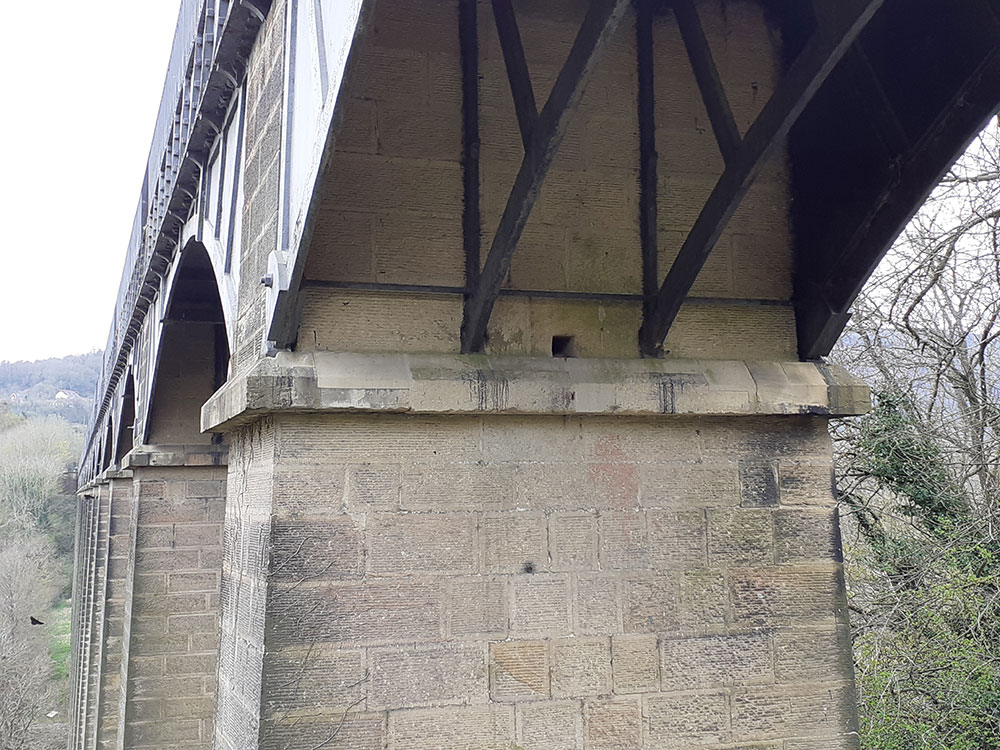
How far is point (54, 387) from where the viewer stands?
171 m

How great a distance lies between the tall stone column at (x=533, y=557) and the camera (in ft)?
12.5

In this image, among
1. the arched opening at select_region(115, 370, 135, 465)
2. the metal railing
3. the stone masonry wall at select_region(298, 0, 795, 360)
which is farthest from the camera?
the arched opening at select_region(115, 370, 135, 465)

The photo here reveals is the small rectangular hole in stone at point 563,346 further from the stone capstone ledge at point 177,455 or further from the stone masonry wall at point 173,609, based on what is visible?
the stone masonry wall at point 173,609

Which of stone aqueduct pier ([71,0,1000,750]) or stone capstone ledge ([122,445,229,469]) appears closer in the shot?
stone aqueduct pier ([71,0,1000,750])

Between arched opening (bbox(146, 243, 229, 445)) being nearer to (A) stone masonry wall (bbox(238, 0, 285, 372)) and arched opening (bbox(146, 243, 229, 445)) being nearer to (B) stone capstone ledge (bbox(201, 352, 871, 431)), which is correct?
(A) stone masonry wall (bbox(238, 0, 285, 372))

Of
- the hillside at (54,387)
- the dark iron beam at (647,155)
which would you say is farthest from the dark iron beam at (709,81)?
the hillside at (54,387)

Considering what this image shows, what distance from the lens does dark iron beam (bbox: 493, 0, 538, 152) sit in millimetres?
3611

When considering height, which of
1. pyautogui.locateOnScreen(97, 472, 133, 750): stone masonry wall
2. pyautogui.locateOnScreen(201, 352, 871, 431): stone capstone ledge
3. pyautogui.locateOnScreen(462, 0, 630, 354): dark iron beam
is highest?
pyautogui.locateOnScreen(462, 0, 630, 354): dark iron beam

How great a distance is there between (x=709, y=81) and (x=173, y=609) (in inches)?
420

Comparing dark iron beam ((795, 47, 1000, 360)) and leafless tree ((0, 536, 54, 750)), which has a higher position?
dark iron beam ((795, 47, 1000, 360))

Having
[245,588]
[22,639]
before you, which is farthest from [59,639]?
[245,588]

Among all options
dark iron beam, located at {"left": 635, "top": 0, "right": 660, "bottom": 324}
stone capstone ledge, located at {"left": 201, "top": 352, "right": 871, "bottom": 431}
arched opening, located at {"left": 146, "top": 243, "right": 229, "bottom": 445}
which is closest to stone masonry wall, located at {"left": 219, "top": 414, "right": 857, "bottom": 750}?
stone capstone ledge, located at {"left": 201, "top": 352, "right": 871, "bottom": 431}

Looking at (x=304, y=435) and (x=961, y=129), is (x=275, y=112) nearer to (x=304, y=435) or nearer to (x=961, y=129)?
(x=304, y=435)

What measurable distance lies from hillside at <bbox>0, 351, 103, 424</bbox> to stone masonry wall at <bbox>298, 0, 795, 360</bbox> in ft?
499
